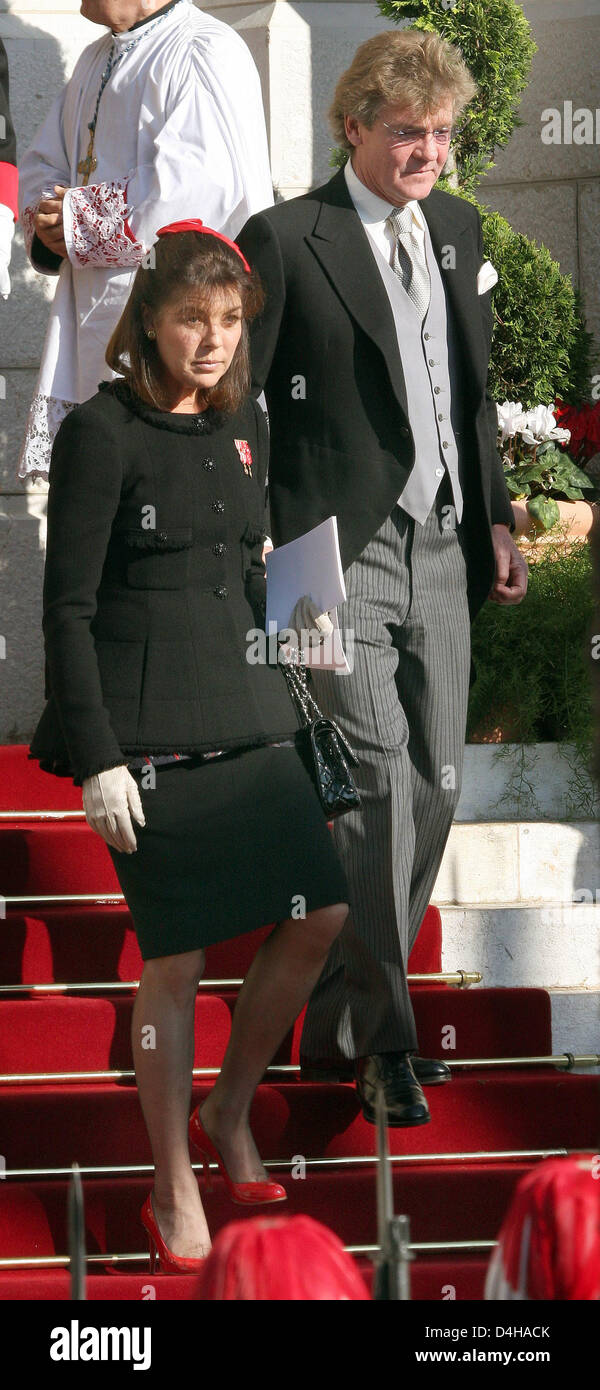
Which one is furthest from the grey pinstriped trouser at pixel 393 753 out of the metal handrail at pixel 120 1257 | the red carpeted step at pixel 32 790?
the red carpeted step at pixel 32 790

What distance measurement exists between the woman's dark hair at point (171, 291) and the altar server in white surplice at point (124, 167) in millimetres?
953

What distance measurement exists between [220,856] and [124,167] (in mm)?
1975

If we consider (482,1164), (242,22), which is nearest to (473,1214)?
(482,1164)

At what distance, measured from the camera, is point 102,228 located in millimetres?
3715

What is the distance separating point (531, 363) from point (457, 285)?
2.36 meters

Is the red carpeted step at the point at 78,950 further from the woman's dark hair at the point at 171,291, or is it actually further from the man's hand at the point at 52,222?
the man's hand at the point at 52,222

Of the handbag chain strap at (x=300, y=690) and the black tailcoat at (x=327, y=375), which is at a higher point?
the black tailcoat at (x=327, y=375)

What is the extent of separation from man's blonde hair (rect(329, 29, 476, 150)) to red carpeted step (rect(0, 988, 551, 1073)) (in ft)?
6.11

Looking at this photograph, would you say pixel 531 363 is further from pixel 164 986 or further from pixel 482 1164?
pixel 164 986

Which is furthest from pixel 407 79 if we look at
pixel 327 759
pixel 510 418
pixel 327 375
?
pixel 510 418

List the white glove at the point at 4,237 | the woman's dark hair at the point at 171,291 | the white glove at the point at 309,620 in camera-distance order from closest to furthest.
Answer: the woman's dark hair at the point at 171,291, the white glove at the point at 309,620, the white glove at the point at 4,237

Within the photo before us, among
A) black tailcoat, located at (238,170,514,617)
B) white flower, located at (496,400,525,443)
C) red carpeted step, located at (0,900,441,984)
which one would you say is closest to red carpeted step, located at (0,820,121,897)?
red carpeted step, located at (0,900,441,984)

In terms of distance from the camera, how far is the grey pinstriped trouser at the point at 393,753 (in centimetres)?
309

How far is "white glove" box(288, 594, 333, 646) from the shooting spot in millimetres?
2775
